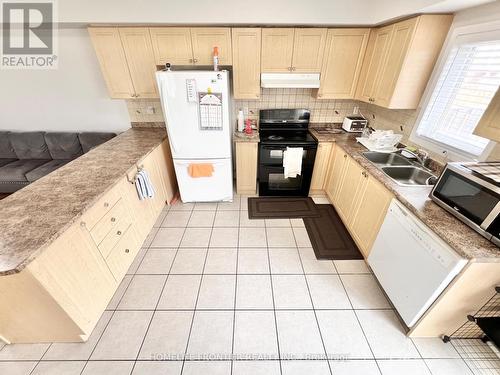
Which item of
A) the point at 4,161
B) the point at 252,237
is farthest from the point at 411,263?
the point at 4,161

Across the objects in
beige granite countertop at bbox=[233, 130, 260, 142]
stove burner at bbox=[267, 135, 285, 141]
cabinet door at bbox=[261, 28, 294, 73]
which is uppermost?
cabinet door at bbox=[261, 28, 294, 73]

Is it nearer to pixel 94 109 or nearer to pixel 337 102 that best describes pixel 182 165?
pixel 94 109

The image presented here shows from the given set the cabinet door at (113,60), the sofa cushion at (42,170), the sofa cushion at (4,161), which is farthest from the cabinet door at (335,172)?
the sofa cushion at (4,161)

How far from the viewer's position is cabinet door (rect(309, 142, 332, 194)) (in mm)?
2775

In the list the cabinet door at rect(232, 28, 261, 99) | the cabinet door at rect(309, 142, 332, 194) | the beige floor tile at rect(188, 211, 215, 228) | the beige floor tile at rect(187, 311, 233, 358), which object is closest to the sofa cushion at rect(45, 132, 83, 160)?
the beige floor tile at rect(188, 211, 215, 228)

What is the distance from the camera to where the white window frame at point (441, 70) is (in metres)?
1.56

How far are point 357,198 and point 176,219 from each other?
2221 mm

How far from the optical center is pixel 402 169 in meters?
2.11

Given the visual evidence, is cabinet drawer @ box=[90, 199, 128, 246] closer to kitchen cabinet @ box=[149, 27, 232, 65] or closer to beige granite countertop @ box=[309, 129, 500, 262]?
kitchen cabinet @ box=[149, 27, 232, 65]

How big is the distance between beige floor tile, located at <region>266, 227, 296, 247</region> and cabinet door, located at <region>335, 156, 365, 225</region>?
2.32ft

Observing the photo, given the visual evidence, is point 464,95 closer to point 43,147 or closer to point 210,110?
point 210,110

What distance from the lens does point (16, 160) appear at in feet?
10.1

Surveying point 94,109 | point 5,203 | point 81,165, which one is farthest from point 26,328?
point 94,109

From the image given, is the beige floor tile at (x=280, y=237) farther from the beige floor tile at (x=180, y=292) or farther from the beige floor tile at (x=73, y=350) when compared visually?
the beige floor tile at (x=73, y=350)
